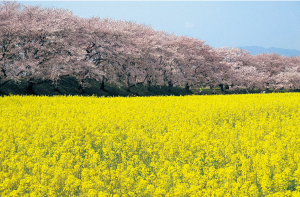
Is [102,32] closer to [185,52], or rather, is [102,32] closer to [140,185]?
[185,52]

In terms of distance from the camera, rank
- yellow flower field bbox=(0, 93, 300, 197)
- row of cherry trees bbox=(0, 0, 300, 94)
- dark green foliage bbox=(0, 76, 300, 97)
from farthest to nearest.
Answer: dark green foliage bbox=(0, 76, 300, 97)
row of cherry trees bbox=(0, 0, 300, 94)
yellow flower field bbox=(0, 93, 300, 197)

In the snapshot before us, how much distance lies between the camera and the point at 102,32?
4169 cm

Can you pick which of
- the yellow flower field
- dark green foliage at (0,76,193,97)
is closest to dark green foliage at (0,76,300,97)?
dark green foliage at (0,76,193,97)

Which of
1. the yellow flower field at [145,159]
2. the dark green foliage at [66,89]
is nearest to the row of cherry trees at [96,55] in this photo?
the dark green foliage at [66,89]

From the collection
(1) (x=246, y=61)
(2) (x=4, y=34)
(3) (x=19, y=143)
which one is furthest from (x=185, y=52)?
(3) (x=19, y=143)

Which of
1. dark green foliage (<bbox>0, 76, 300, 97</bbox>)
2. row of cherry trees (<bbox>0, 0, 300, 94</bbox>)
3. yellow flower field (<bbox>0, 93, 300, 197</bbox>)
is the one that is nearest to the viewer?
yellow flower field (<bbox>0, 93, 300, 197</bbox>)

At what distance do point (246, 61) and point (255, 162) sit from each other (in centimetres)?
7403

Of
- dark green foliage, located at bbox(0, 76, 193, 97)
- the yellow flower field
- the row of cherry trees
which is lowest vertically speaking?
the yellow flower field

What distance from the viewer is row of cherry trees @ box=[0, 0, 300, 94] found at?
3253 cm

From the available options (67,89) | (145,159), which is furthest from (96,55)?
(145,159)

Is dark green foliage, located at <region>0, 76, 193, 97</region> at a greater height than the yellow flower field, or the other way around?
dark green foliage, located at <region>0, 76, 193, 97</region>

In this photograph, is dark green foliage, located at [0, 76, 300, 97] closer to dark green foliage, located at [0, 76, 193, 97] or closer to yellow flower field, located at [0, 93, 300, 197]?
dark green foliage, located at [0, 76, 193, 97]

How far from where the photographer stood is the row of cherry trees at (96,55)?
3253 cm

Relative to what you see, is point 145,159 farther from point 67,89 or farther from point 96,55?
point 96,55
